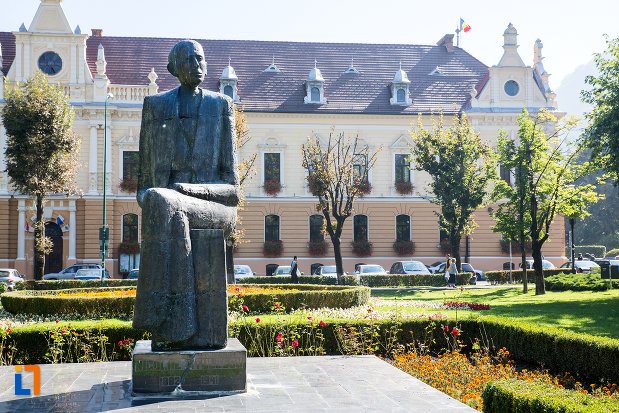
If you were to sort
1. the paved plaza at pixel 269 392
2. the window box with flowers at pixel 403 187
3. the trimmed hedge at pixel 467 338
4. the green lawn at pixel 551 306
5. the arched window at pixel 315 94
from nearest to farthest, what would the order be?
the paved plaza at pixel 269 392
the trimmed hedge at pixel 467 338
the green lawn at pixel 551 306
the arched window at pixel 315 94
the window box with flowers at pixel 403 187

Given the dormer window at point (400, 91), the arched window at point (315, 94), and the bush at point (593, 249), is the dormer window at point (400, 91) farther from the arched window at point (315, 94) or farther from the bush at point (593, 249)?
the bush at point (593, 249)

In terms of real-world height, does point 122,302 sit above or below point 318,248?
below

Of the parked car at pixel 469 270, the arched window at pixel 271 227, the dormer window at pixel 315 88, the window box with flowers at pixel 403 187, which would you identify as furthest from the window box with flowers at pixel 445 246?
the dormer window at pixel 315 88

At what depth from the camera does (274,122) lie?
4428 cm

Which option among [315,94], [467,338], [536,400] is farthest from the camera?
[315,94]

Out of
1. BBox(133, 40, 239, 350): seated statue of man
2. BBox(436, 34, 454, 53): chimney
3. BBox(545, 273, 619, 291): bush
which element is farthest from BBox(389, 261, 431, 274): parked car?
BBox(133, 40, 239, 350): seated statue of man

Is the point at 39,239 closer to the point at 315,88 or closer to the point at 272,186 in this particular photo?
the point at 272,186

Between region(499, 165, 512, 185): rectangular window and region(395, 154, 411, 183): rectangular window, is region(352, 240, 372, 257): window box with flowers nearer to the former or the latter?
region(395, 154, 411, 183): rectangular window

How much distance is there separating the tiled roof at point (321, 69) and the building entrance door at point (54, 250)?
28.7ft

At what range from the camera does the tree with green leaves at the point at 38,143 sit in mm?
31672

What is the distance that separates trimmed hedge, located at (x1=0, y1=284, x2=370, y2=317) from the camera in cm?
1875

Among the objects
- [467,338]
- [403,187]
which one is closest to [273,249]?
[403,187]

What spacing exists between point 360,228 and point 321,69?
394 inches

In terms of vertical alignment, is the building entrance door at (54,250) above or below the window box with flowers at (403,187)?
below
